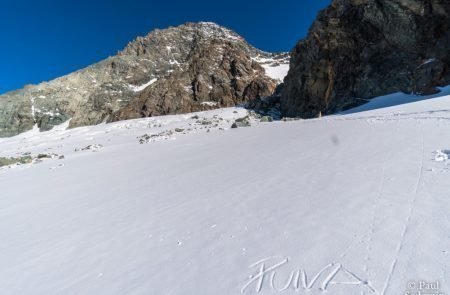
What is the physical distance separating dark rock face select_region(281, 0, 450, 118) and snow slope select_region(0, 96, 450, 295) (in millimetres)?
19140

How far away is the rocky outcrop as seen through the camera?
57.9 metres

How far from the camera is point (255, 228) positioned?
4.57m

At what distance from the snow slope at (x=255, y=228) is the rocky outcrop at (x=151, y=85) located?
4900cm

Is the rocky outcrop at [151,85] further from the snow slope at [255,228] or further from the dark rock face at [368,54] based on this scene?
the snow slope at [255,228]

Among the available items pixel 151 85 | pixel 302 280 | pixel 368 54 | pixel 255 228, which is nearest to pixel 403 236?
pixel 302 280

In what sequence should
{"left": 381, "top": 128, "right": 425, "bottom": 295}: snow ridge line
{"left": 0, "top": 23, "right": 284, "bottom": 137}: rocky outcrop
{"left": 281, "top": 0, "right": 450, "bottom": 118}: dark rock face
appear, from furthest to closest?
1. {"left": 0, "top": 23, "right": 284, "bottom": 137}: rocky outcrop
2. {"left": 281, "top": 0, "right": 450, "bottom": 118}: dark rock face
3. {"left": 381, "top": 128, "right": 425, "bottom": 295}: snow ridge line

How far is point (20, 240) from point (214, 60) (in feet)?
198

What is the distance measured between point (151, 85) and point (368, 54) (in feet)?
145

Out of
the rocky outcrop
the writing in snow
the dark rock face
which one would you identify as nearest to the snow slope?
the writing in snow

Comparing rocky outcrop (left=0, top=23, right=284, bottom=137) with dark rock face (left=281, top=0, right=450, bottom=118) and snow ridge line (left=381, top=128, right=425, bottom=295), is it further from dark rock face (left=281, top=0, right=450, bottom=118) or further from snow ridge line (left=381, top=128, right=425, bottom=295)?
snow ridge line (left=381, top=128, right=425, bottom=295)

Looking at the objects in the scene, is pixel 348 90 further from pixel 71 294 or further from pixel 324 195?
pixel 71 294

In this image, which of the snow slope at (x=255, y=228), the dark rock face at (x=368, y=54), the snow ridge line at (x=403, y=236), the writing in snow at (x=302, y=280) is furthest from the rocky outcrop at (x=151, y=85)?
the writing in snow at (x=302, y=280)

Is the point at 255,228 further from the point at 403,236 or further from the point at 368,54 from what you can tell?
the point at 368,54

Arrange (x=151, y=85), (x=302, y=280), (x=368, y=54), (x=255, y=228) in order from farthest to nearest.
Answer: (x=151, y=85)
(x=368, y=54)
(x=255, y=228)
(x=302, y=280)
